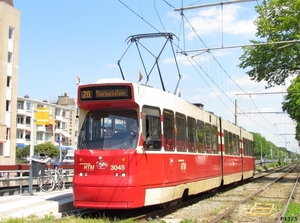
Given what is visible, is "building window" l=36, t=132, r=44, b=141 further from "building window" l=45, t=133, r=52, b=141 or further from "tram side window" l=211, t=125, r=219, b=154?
"tram side window" l=211, t=125, r=219, b=154

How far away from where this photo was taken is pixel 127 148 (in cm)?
1060

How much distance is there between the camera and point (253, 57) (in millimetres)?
31594

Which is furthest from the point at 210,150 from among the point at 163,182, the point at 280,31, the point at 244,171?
the point at 280,31

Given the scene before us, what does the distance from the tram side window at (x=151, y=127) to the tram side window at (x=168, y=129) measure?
0.35 metres

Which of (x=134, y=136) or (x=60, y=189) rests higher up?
(x=134, y=136)

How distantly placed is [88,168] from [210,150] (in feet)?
23.2

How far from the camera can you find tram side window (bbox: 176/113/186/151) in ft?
42.1

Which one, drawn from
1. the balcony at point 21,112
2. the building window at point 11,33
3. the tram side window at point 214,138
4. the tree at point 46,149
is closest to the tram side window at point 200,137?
the tram side window at point 214,138

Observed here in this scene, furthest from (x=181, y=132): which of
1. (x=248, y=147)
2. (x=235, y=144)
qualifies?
(x=248, y=147)

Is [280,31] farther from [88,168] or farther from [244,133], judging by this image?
[88,168]

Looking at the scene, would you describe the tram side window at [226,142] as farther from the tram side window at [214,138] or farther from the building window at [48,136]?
the building window at [48,136]

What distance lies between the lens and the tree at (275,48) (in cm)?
2915

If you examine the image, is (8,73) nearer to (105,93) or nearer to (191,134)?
(191,134)

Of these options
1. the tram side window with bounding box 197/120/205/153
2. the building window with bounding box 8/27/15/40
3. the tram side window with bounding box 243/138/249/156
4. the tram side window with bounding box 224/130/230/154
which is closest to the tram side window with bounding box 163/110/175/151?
the tram side window with bounding box 197/120/205/153
